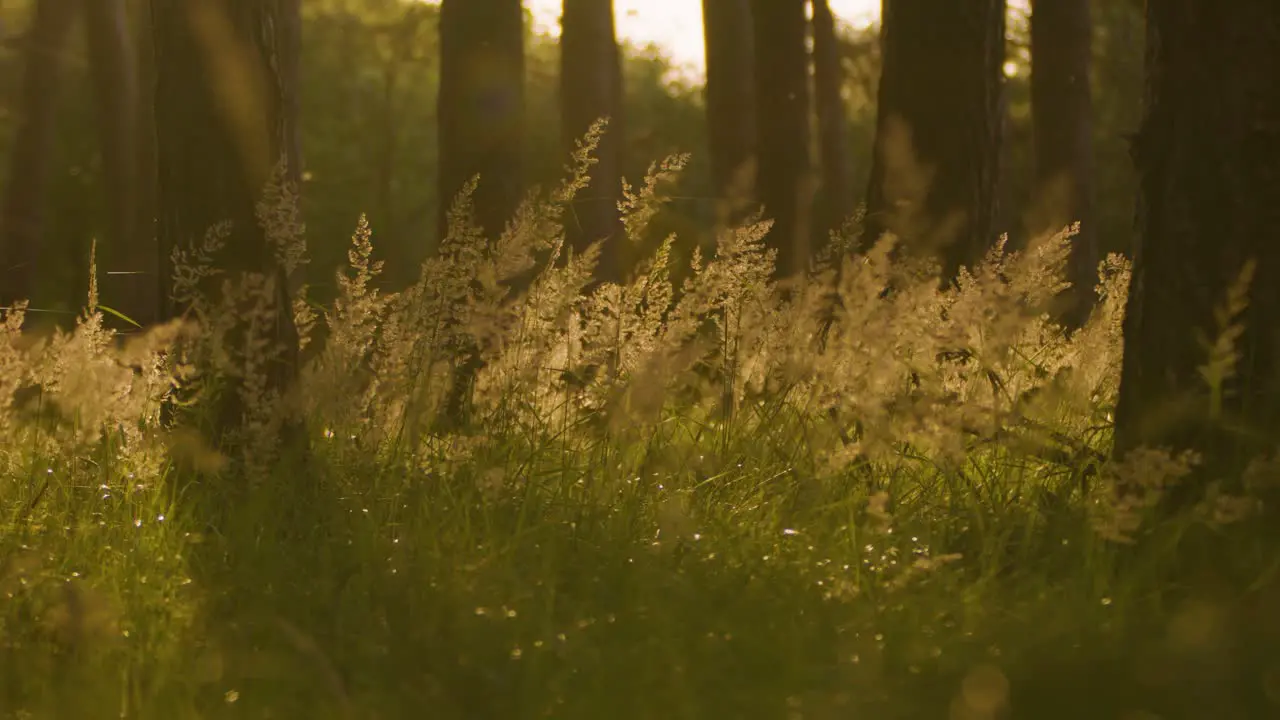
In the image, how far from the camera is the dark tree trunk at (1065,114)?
494 inches

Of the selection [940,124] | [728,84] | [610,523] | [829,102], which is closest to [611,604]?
[610,523]

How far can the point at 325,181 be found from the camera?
116 ft

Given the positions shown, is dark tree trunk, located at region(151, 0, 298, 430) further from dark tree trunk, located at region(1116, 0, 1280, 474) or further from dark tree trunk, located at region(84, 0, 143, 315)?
dark tree trunk, located at region(84, 0, 143, 315)

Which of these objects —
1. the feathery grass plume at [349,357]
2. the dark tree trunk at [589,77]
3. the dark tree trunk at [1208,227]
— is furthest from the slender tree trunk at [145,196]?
the dark tree trunk at [1208,227]

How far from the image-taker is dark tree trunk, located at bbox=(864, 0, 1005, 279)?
664cm

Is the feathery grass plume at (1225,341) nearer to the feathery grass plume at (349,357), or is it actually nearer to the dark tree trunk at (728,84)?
the feathery grass plume at (349,357)

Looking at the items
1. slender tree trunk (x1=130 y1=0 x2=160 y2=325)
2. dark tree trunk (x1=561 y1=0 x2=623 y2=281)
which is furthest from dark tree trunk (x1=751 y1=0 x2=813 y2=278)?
slender tree trunk (x1=130 y1=0 x2=160 y2=325)

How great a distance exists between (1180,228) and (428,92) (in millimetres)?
38817

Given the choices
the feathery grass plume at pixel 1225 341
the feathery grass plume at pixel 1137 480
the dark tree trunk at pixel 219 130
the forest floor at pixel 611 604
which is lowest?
the forest floor at pixel 611 604

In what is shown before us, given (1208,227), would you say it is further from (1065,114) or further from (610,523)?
(1065,114)

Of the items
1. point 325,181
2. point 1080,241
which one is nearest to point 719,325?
point 1080,241

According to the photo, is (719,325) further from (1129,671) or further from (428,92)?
(428,92)

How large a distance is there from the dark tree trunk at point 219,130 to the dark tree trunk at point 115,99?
8785mm

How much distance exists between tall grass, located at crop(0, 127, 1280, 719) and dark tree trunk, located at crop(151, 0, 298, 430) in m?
0.20
